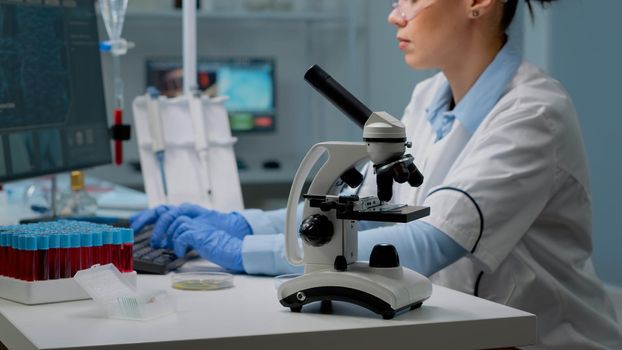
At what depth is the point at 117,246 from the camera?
1336 millimetres

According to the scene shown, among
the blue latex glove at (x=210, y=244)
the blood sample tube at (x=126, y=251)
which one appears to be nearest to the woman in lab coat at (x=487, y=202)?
the blue latex glove at (x=210, y=244)

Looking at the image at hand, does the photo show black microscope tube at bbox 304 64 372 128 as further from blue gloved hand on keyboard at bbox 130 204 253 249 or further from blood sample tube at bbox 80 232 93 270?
blue gloved hand on keyboard at bbox 130 204 253 249

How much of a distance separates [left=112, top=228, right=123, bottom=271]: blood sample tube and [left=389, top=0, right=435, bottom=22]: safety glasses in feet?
2.66

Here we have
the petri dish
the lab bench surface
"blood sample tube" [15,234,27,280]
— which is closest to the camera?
the lab bench surface

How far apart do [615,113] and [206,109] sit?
192 centimetres

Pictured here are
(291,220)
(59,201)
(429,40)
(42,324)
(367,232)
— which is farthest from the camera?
(59,201)

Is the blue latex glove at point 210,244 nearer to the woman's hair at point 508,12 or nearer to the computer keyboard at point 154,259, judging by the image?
the computer keyboard at point 154,259

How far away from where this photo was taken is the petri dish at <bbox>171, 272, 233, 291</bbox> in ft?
4.56

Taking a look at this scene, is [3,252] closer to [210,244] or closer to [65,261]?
[65,261]

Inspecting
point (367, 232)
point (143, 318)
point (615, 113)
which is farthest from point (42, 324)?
point (615, 113)

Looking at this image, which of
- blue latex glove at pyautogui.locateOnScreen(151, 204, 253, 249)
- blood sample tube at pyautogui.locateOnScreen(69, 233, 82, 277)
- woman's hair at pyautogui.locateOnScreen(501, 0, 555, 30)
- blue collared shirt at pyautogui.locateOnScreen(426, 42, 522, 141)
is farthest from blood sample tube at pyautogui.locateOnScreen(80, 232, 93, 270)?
woman's hair at pyautogui.locateOnScreen(501, 0, 555, 30)

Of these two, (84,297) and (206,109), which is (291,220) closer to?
(84,297)

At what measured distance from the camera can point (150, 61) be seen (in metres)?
5.29

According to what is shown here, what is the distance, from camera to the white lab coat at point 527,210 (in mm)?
1604
